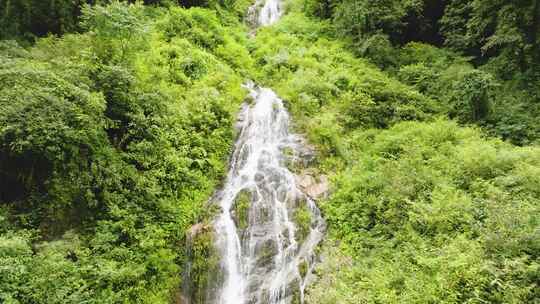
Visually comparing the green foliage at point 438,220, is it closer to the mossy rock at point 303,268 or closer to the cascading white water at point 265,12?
the mossy rock at point 303,268

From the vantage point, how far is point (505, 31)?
485 inches

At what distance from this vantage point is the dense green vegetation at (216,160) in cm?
671

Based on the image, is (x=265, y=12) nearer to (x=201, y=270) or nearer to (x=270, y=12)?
(x=270, y=12)

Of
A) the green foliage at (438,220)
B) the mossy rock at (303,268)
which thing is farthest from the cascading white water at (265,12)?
the mossy rock at (303,268)

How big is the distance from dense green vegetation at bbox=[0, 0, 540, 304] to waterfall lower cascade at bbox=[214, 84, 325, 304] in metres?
0.36

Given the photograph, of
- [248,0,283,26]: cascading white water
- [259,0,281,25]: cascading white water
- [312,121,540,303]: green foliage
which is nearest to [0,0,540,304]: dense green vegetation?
[312,121,540,303]: green foliage

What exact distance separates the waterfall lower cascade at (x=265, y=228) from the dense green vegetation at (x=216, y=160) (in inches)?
14.2

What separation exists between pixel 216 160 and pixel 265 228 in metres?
2.91

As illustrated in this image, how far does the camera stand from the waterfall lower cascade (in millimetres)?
8312

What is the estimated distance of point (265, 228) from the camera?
367 inches

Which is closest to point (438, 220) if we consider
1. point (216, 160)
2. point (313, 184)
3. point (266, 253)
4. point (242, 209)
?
point (313, 184)

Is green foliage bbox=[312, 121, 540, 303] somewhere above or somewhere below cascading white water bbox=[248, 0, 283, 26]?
below

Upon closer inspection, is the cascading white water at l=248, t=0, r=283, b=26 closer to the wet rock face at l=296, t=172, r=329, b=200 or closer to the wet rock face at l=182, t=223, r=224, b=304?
the wet rock face at l=296, t=172, r=329, b=200

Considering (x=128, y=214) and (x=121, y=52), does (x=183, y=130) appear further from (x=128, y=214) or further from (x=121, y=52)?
(x=128, y=214)
